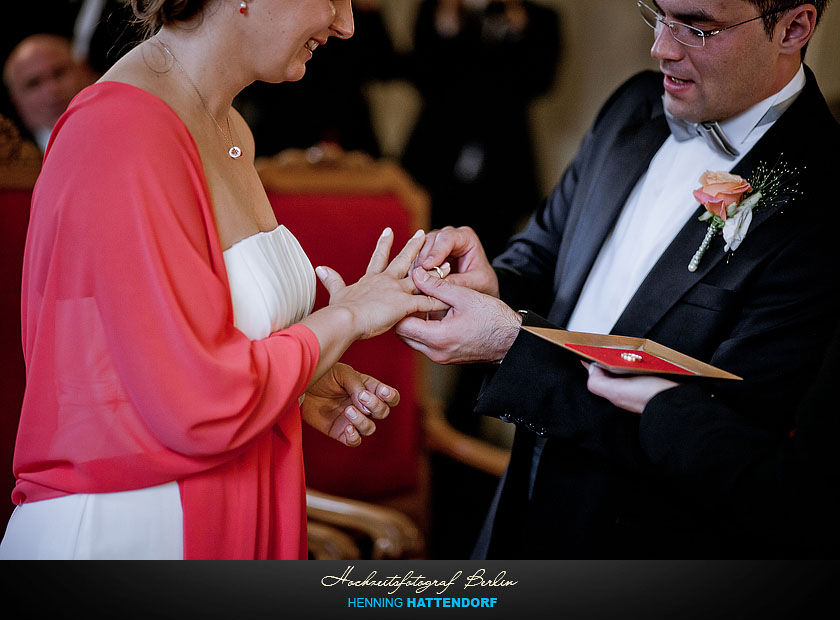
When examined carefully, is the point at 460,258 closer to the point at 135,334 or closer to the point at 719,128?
the point at 719,128

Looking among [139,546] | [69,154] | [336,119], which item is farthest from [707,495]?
[336,119]

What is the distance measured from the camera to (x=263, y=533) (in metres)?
1.17

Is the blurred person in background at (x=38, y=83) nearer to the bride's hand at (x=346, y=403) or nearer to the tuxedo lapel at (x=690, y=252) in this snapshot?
the bride's hand at (x=346, y=403)

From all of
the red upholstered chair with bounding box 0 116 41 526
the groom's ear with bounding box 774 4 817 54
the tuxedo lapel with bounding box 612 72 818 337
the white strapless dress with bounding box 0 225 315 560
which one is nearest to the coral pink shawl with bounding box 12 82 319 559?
the white strapless dress with bounding box 0 225 315 560

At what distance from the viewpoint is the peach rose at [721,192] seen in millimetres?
1410

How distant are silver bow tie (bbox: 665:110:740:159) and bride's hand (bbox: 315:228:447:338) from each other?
61 cm

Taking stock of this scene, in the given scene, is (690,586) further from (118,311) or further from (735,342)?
(118,311)

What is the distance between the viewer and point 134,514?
1.07 meters

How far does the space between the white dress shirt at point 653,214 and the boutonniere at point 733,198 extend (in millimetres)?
112

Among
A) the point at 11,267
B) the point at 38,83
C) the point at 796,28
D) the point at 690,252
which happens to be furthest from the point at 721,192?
the point at 38,83

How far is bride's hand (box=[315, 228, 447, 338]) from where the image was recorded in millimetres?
1241

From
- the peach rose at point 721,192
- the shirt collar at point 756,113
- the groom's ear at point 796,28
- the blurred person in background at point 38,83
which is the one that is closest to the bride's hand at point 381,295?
the peach rose at point 721,192

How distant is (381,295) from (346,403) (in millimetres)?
232

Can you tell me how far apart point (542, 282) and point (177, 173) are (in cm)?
106
